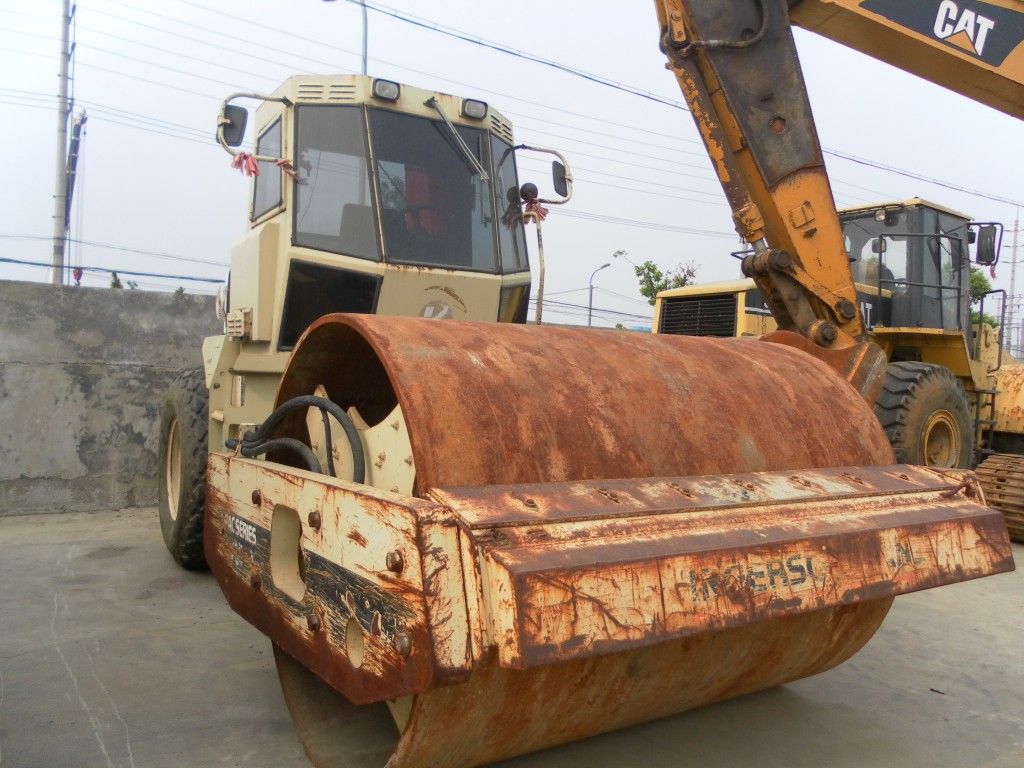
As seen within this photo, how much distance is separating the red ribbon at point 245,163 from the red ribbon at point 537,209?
1.49m

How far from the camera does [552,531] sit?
6.35 feet

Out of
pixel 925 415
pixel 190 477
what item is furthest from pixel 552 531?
pixel 925 415

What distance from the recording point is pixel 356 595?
2051 mm

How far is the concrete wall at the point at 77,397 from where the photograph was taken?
267 inches

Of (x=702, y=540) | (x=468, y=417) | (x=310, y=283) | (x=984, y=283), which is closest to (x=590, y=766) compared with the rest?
(x=702, y=540)

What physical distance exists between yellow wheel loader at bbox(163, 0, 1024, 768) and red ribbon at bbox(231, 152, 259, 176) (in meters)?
1.80

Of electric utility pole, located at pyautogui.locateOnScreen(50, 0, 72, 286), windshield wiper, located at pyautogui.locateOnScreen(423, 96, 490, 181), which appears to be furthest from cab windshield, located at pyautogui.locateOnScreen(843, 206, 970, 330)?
electric utility pole, located at pyautogui.locateOnScreen(50, 0, 72, 286)

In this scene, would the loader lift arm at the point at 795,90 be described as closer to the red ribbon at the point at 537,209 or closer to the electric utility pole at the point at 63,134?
the red ribbon at the point at 537,209

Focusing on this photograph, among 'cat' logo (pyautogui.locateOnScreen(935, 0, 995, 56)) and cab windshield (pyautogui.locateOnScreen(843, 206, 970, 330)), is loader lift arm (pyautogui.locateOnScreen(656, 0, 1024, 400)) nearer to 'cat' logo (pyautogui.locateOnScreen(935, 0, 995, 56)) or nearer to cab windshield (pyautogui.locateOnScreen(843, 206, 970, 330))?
'cat' logo (pyautogui.locateOnScreen(935, 0, 995, 56))

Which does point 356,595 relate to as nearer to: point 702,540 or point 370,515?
point 370,515

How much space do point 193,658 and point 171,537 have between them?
1.82m

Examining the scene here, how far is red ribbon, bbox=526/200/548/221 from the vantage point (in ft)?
16.4

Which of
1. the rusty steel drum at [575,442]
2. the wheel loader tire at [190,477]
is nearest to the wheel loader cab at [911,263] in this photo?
the rusty steel drum at [575,442]

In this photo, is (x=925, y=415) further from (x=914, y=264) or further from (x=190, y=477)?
(x=190, y=477)
